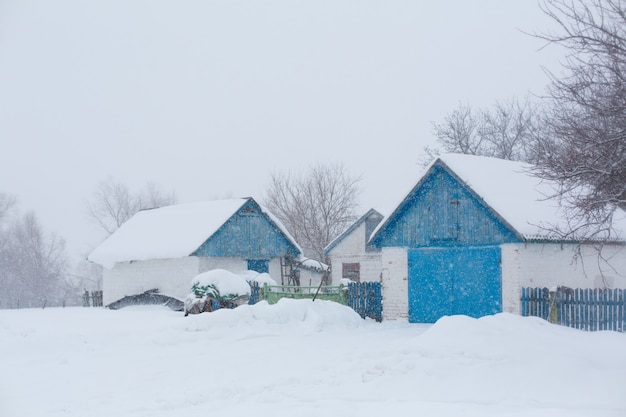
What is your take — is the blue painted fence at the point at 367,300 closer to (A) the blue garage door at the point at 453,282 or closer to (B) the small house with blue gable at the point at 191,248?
(A) the blue garage door at the point at 453,282

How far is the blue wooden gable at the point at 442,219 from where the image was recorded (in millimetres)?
20641

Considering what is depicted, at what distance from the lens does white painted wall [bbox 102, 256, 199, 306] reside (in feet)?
100

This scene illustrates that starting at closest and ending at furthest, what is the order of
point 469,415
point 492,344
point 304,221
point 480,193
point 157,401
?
point 469,415
point 157,401
point 492,344
point 480,193
point 304,221

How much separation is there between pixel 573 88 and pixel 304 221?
4527 centimetres

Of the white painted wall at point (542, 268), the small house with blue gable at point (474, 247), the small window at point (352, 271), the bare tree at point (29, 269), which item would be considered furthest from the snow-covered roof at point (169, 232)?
the bare tree at point (29, 269)

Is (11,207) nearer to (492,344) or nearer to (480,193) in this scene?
(480,193)

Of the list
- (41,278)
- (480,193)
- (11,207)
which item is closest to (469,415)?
(480,193)

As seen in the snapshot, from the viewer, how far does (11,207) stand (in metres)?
82.2

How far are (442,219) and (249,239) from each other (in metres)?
13.5

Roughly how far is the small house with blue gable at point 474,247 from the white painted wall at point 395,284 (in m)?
0.03

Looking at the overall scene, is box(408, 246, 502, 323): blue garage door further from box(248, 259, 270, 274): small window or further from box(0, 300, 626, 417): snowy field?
box(248, 259, 270, 274): small window

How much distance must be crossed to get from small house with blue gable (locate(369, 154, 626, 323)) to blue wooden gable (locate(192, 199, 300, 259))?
10008mm

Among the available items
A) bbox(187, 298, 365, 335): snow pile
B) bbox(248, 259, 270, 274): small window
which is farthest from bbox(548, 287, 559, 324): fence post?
bbox(248, 259, 270, 274): small window

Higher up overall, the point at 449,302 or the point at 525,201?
the point at 525,201
